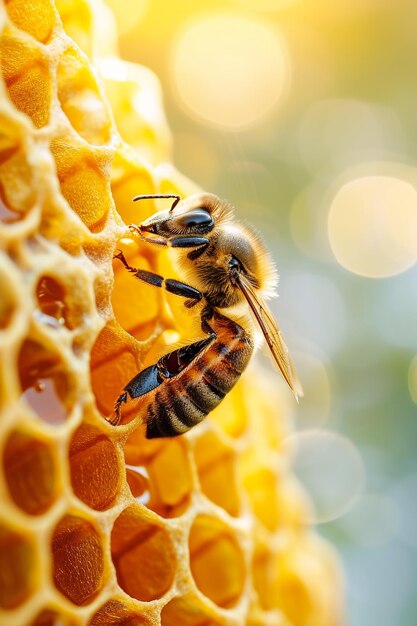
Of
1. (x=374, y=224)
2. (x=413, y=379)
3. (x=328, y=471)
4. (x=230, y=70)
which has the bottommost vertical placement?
(x=328, y=471)

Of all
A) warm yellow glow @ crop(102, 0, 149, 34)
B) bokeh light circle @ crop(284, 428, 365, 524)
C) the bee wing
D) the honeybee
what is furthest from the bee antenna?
bokeh light circle @ crop(284, 428, 365, 524)

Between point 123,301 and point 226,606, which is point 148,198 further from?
point 226,606

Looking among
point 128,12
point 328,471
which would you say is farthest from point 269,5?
point 328,471

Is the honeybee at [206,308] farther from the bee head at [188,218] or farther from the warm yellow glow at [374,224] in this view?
the warm yellow glow at [374,224]

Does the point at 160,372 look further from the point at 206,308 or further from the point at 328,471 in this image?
the point at 328,471

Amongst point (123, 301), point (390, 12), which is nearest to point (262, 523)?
point (123, 301)

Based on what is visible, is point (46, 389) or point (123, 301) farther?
point (123, 301)
